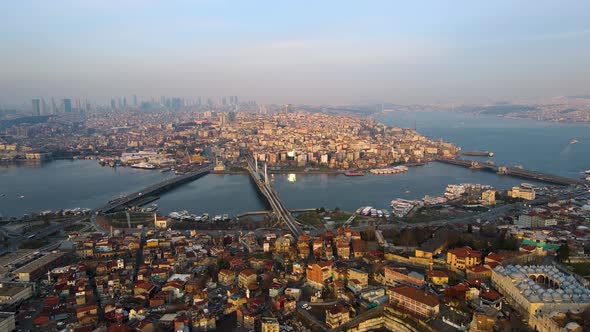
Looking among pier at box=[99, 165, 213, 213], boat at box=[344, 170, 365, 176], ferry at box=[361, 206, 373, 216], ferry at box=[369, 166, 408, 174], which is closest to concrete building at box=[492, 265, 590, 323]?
ferry at box=[361, 206, 373, 216]

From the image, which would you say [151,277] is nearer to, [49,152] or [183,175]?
[183,175]

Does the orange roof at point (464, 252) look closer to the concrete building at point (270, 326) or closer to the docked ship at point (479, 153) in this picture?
the concrete building at point (270, 326)

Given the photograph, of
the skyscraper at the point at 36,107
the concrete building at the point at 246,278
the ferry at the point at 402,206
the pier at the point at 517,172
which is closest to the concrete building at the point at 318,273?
the concrete building at the point at 246,278

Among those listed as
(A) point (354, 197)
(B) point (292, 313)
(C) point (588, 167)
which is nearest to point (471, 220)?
(A) point (354, 197)

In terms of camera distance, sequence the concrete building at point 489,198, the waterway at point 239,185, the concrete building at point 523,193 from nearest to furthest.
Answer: the concrete building at point 489,198
the concrete building at point 523,193
the waterway at point 239,185

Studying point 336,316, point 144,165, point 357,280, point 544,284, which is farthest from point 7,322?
point 144,165

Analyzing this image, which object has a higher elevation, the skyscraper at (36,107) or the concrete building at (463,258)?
the skyscraper at (36,107)

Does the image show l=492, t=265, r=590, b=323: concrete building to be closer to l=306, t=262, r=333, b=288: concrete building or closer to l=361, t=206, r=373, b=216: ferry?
l=306, t=262, r=333, b=288: concrete building
